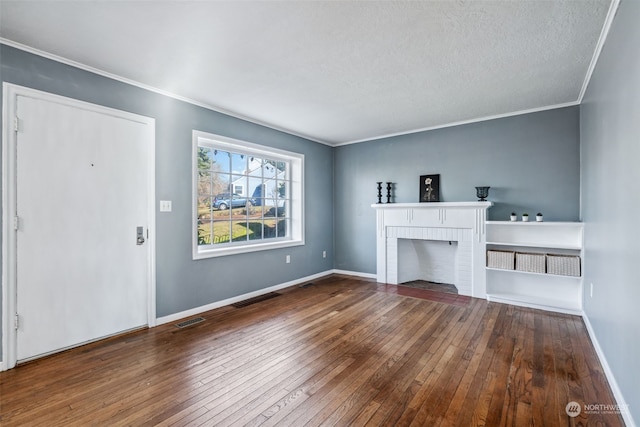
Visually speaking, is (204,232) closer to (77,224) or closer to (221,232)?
(221,232)

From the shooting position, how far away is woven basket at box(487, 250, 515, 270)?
358cm

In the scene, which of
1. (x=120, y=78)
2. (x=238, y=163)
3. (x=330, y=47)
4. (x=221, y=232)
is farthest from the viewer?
(x=238, y=163)

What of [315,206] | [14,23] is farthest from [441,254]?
[14,23]

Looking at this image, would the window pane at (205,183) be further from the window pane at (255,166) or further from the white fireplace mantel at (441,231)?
the white fireplace mantel at (441,231)

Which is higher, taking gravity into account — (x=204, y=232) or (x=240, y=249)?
(x=204, y=232)

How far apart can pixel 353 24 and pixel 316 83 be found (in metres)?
0.93

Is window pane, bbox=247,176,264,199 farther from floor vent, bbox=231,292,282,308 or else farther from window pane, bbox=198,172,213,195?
floor vent, bbox=231,292,282,308

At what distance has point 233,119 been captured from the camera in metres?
3.73

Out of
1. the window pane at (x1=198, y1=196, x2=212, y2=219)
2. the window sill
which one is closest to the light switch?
the window pane at (x1=198, y1=196, x2=212, y2=219)

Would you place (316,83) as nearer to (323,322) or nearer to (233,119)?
(233,119)

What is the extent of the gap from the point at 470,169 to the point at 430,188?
608 millimetres

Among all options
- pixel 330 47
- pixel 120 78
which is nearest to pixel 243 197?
pixel 120 78

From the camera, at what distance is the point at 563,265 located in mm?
3264

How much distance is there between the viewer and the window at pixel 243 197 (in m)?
3.53
